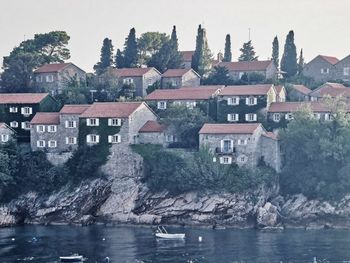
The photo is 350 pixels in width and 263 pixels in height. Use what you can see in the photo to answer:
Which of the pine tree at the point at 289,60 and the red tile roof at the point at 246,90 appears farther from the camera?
the pine tree at the point at 289,60

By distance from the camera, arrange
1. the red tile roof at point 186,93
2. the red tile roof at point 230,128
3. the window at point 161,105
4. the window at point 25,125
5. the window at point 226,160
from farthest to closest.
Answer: the window at point 25,125
the window at point 161,105
the red tile roof at point 186,93
the window at point 226,160
the red tile roof at point 230,128

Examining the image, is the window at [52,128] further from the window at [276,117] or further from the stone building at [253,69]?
the stone building at [253,69]

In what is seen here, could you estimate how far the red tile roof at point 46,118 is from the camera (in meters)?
107

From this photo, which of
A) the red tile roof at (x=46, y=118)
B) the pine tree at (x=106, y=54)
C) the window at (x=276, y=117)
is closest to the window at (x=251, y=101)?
the window at (x=276, y=117)

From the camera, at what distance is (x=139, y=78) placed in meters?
122

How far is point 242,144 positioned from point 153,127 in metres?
12.5

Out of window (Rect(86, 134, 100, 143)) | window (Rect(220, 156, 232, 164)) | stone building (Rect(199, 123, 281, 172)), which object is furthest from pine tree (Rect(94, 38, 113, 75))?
window (Rect(220, 156, 232, 164))

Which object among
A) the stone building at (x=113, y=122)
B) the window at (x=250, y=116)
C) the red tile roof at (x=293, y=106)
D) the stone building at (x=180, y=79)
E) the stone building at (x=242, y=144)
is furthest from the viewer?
the stone building at (x=180, y=79)

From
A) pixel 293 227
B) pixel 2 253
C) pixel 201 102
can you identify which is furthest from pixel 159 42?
pixel 2 253

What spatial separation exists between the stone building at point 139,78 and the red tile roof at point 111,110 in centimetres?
1614

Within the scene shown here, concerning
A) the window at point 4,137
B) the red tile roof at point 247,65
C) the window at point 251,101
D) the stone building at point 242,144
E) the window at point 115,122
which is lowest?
the stone building at point 242,144

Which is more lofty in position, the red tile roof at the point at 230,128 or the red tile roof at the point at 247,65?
the red tile roof at the point at 247,65

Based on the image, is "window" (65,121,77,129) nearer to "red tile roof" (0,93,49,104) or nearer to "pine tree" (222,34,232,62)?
"red tile roof" (0,93,49,104)

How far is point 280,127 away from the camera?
105375 millimetres
